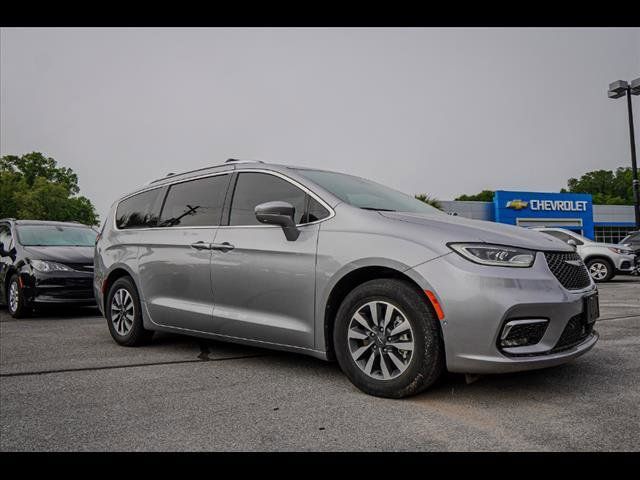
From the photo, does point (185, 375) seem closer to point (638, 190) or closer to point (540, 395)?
point (540, 395)

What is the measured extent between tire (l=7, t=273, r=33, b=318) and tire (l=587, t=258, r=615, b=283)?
12521 mm

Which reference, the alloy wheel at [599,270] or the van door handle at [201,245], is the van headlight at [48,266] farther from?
the alloy wheel at [599,270]

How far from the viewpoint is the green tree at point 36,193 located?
161 ft

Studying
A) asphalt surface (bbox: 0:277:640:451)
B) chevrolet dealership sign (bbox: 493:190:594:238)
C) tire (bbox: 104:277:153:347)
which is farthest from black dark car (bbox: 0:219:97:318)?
chevrolet dealership sign (bbox: 493:190:594:238)

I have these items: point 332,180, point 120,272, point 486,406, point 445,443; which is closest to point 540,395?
point 486,406

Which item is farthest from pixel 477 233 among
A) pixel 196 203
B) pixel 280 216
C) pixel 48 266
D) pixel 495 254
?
pixel 48 266

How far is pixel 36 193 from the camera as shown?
49594 mm

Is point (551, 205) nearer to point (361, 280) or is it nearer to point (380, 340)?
point (361, 280)

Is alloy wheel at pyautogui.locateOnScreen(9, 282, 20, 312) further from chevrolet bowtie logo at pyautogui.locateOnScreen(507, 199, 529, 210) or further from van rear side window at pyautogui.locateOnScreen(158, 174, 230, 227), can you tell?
chevrolet bowtie logo at pyautogui.locateOnScreen(507, 199, 529, 210)

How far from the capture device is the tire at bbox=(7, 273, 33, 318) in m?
8.00

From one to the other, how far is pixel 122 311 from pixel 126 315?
82 mm

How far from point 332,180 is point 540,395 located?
2.17 meters

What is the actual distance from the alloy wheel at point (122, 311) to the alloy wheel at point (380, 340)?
2.77 m

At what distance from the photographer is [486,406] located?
10.1 feet
